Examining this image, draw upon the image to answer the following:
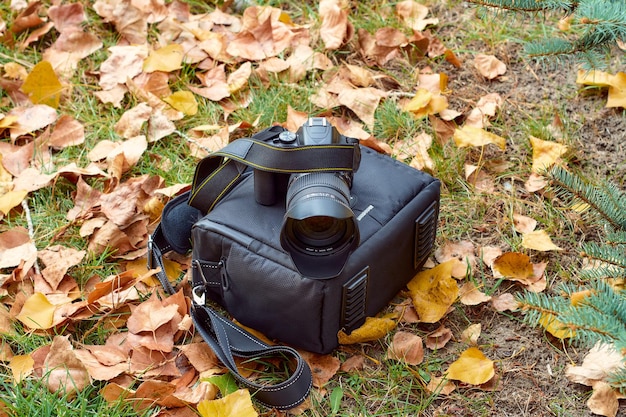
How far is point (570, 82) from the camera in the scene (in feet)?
8.91

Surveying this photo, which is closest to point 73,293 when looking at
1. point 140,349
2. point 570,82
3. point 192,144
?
point 140,349

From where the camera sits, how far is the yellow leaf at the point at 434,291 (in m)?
2.03

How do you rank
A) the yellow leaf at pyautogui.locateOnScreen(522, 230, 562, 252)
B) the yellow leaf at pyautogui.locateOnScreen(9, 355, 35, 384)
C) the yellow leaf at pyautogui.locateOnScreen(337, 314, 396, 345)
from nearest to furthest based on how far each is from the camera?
the yellow leaf at pyautogui.locateOnScreen(9, 355, 35, 384), the yellow leaf at pyautogui.locateOnScreen(337, 314, 396, 345), the yellow leaf at pyautogui.locateOnScreen(522, 230, 562, 252)

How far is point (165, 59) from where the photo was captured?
2.78 m

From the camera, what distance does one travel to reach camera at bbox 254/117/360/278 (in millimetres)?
1724

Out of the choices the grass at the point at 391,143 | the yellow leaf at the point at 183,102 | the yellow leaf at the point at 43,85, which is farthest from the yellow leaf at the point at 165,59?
the yellow leaf at the point at 43,85

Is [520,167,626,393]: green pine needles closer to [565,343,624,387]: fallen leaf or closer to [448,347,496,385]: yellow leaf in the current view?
[565,343,624,387]: fallen leaf

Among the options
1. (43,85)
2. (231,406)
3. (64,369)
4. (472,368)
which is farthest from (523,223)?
(43,85)

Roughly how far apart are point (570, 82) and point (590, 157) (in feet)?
1.24

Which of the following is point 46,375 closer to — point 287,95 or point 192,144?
point 192,144

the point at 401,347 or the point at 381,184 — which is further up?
the point at 381,184

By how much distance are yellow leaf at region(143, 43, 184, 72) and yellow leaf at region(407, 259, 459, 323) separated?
1.23 metres

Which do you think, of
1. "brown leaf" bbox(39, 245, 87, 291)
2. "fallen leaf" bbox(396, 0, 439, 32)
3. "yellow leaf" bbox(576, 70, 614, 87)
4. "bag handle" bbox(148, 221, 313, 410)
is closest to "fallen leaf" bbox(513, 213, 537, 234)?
"yellow leaf" bbox(576, 70, 614, 87)

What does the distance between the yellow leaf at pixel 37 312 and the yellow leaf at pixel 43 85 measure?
3.05ft
